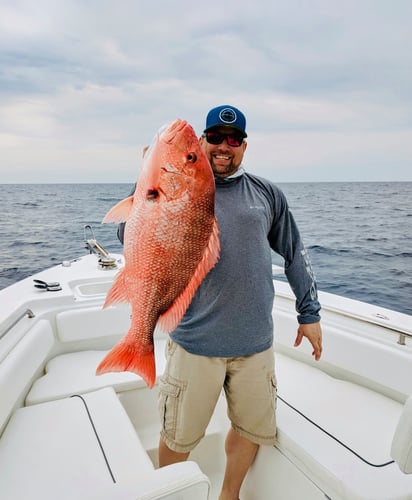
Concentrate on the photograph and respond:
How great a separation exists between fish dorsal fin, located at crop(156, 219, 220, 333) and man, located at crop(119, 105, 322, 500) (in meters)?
0.55

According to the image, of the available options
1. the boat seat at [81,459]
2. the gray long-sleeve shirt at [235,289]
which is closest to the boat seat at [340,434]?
the gray long-sleeve shirt at [235,289]

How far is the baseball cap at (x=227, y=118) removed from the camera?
157 centimetres

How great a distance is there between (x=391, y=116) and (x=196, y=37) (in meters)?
24.3

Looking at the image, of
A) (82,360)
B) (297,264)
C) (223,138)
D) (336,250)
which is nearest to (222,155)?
(223,138)

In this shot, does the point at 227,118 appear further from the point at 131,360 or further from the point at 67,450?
the point at 67,450

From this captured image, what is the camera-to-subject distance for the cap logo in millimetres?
1567

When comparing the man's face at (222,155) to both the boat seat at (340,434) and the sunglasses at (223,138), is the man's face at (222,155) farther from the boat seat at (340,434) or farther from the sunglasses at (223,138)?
the boat seat at (340,434)

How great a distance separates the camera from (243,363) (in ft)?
5.53

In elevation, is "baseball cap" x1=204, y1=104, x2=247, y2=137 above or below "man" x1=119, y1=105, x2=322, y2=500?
above

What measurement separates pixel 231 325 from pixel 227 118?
0.95 meters

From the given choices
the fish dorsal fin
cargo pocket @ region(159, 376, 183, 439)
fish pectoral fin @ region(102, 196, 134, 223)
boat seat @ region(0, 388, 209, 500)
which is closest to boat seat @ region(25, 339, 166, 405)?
boat seat @ region(0, 388, 209, 500)

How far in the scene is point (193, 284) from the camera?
1.03 meters

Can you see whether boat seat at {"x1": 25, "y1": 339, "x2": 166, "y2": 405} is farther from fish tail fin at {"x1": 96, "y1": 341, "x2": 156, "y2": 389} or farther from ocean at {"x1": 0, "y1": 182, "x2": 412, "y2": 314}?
ocean at {"x1": 0, "y1": 182, "x2": 412, "y2": 314}

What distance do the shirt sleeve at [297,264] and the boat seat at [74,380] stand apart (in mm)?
1206
